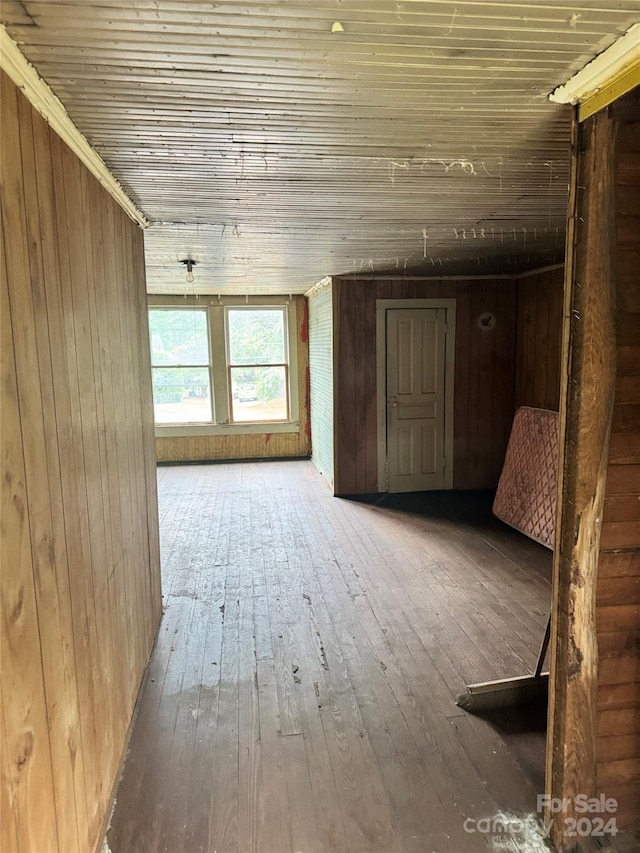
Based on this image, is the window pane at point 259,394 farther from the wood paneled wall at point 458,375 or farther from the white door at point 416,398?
the white door at point 416,398

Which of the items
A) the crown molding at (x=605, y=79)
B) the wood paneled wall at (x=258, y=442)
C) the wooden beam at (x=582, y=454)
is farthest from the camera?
the wood paneled wall at (x=258, y=442)

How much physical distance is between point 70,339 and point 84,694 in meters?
1.07

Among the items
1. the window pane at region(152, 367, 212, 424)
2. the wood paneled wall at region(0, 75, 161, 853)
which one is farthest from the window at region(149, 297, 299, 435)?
the wood paneled wall at region(0, 75, 161, 853)

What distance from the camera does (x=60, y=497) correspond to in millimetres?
1369

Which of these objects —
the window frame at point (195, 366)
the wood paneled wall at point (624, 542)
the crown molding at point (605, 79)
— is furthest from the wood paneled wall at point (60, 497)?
the window frame at point (195, 366)

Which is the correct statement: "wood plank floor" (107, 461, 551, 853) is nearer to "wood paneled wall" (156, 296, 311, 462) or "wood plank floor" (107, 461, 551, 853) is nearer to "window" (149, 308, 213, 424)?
"wood paneled wall" (156, 296, 311, 462)

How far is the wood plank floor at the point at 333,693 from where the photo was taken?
5.67ft

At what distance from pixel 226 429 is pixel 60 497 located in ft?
19.1

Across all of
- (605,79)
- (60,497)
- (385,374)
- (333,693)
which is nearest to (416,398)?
(385,374)

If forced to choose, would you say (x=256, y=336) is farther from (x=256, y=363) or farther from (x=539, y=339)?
(x=539, y=339)

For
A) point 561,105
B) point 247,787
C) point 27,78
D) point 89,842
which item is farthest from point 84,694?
point 561,105

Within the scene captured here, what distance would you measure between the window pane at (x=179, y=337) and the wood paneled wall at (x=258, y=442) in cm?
109

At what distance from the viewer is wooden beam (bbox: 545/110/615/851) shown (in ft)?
4.64

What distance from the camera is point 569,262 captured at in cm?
148
